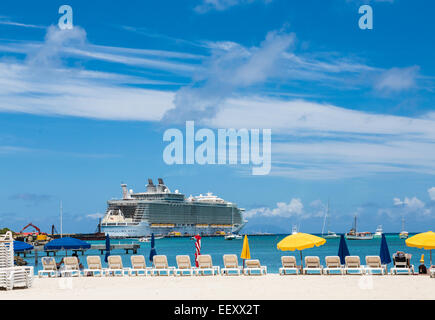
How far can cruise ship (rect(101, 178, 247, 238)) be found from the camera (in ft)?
420

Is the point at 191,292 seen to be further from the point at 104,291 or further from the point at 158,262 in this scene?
the point at 158,262

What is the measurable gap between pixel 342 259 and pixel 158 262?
5602 millimetres

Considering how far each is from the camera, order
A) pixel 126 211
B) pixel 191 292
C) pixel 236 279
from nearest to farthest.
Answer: pixel 191 292 → pixel 236 279 → pixel 126 211

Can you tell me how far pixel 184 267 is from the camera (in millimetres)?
19656

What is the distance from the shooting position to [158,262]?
19625 millimetres

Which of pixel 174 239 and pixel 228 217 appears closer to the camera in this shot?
pixel 174 239

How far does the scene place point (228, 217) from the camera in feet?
479

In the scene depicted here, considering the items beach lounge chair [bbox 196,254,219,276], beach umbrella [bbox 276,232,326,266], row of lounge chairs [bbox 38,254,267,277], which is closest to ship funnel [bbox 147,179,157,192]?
row of lounge chairs [bbox 38,254,267,277]

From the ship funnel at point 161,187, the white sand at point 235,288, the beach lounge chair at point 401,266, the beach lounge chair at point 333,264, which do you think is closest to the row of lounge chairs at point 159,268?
the white sand at point 235,288

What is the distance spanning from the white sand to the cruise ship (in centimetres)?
11051

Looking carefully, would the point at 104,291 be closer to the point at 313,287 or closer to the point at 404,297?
the point at 313,287
